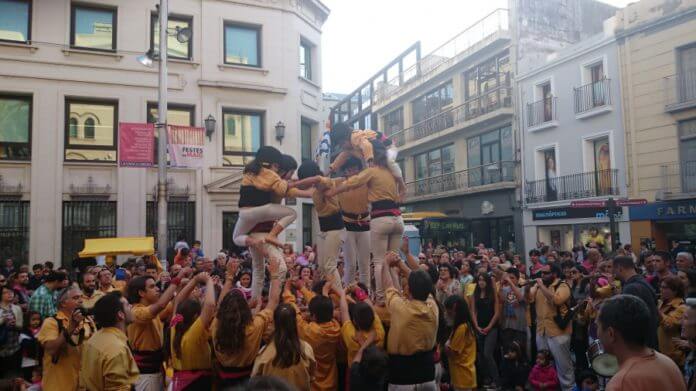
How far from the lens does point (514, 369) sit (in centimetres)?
871

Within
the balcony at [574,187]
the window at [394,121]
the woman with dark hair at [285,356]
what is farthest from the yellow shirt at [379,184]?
the window at [394,121]

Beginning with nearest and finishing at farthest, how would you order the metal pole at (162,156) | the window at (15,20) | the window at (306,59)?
1. the metal pole at (162,156)
2. the window at (15,20)
3. the window at (306,59)

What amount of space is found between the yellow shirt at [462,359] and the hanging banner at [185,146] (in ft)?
33.2

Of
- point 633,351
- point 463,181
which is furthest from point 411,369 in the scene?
point 463,181

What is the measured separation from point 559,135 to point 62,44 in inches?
764

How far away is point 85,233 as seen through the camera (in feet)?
56.4

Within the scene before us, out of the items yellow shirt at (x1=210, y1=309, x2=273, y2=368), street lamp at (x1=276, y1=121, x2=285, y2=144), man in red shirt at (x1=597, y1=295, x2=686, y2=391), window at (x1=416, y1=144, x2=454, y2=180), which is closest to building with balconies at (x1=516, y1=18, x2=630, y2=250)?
window at (x1=416, y1=144, x2=454, y2=180)

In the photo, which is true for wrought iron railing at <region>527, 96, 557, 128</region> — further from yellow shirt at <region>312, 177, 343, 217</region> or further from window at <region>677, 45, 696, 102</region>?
yellow shirt at <region>312, 177, 343, 217</region>

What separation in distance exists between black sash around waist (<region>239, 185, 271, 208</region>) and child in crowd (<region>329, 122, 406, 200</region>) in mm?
1653

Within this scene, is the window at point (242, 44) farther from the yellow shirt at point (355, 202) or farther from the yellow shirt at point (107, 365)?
the yellow shirt at point (107, 365)

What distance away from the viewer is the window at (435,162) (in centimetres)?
3109

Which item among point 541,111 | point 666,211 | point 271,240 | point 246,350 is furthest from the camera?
point 541,111

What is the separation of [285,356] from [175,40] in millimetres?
16471

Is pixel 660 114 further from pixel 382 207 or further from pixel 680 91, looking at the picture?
pixel 382 207
